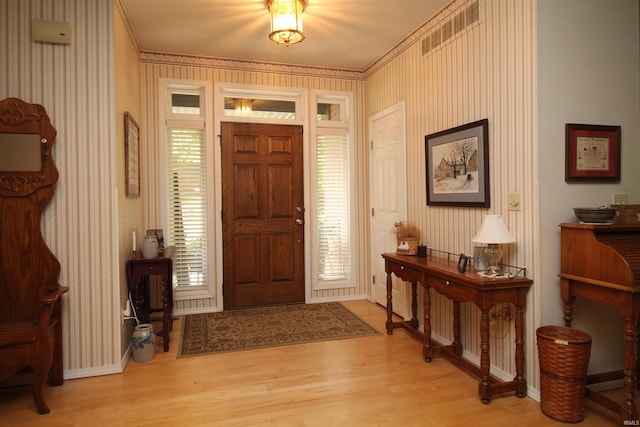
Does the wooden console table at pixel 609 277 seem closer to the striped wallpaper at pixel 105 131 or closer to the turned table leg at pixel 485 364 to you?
the striped wallpaper at pixel 105 131

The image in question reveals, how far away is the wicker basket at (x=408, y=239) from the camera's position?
11.8 feet

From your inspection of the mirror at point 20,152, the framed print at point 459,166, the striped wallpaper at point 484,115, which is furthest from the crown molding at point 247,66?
the mirror at point 20,152

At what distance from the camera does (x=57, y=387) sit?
109 inches

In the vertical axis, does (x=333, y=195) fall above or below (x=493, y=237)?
above

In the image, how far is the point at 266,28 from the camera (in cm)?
375

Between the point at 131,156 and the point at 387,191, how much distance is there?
8.60 ft

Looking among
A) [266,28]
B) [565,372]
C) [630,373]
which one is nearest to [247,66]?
[266,28]

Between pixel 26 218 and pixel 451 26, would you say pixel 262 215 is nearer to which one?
pixel 26 218

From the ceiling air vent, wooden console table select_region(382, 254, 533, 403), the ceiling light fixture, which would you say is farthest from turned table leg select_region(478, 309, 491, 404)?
the ceiling light fixture

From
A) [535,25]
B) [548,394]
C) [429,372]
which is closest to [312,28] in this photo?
[535,25]

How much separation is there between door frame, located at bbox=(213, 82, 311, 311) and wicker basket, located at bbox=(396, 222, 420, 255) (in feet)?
4.77

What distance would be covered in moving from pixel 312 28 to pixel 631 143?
8.93 feet

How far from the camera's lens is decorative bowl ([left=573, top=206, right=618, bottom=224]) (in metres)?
Answer: 2.32

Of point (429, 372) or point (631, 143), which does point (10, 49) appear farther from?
point (631, 143)
